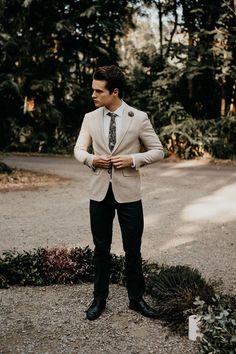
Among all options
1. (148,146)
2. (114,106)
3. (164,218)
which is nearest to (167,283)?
(148,146)

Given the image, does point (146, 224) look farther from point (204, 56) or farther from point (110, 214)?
point (204, 56)

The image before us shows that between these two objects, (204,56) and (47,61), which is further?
(47,61)

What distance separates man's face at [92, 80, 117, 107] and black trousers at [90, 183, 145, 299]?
66 cm

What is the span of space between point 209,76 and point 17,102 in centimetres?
794

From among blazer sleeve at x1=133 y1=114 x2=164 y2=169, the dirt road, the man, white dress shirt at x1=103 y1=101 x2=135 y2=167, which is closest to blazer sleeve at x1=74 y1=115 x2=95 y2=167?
the man

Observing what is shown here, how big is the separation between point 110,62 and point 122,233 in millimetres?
17555

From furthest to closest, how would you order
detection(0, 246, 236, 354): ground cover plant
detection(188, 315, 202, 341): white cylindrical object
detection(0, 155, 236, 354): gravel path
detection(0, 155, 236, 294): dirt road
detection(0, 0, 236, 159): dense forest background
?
detection(0, 0, 236, 159): dense forest background < detection(0, 155, 236, 294): dirt road < detection(0, 155, 236, 354): gravel path < detection(188, 315, 202, 341): white cylindrical object < detection(0, 246, 236, 354): ground cover plant

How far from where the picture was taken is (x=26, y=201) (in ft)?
Answer: 31.9

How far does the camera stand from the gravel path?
3.53 meters

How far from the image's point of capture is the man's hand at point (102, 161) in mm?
3535

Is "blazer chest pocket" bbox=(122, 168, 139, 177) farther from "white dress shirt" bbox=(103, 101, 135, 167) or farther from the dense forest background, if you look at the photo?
the dense forest background

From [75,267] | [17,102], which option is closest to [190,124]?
[17,102]

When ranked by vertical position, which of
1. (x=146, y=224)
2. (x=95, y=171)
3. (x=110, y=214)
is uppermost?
(x=95, y=171)

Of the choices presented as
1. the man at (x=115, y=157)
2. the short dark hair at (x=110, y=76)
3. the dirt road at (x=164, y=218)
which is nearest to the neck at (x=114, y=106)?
the man at (x=115, y=157)
